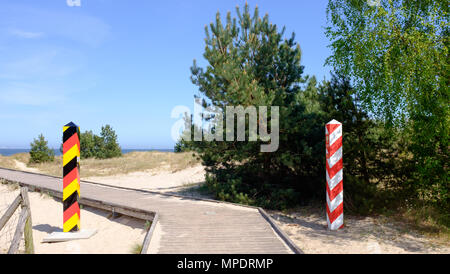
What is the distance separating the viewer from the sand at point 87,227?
243 inches

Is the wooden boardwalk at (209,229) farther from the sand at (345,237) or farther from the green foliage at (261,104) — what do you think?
the green foliage at (261,104)

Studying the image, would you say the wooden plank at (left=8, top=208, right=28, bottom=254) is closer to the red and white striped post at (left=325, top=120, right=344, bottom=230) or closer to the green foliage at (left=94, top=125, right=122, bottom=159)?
the red and white striped post at (left=325, top=120, right=344, bottom=230)

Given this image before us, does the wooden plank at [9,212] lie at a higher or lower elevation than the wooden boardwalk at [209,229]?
higher

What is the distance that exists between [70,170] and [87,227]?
217 centimetres

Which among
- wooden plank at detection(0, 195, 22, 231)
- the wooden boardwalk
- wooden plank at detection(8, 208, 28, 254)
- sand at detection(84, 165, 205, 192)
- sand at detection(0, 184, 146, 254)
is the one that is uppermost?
wooden plank at detection(0, 195, 22, 231)

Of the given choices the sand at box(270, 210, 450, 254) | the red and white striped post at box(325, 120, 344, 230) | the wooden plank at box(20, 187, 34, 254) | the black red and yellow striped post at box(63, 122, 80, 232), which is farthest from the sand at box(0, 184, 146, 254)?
the red and white striped post at box(325, 120, 344, 230)

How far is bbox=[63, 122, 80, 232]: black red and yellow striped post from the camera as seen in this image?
21.0ft

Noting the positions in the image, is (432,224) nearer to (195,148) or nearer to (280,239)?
(280,239)

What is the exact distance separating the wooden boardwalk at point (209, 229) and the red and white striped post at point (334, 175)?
1.65 m

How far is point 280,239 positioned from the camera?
553 cm

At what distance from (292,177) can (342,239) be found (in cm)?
423

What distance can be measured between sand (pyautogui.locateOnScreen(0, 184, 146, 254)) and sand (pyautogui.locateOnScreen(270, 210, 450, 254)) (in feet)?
11.8

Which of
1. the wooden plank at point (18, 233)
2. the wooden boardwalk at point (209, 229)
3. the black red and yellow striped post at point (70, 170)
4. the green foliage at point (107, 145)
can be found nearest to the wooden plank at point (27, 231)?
the wooden plank at point (18, 233)
